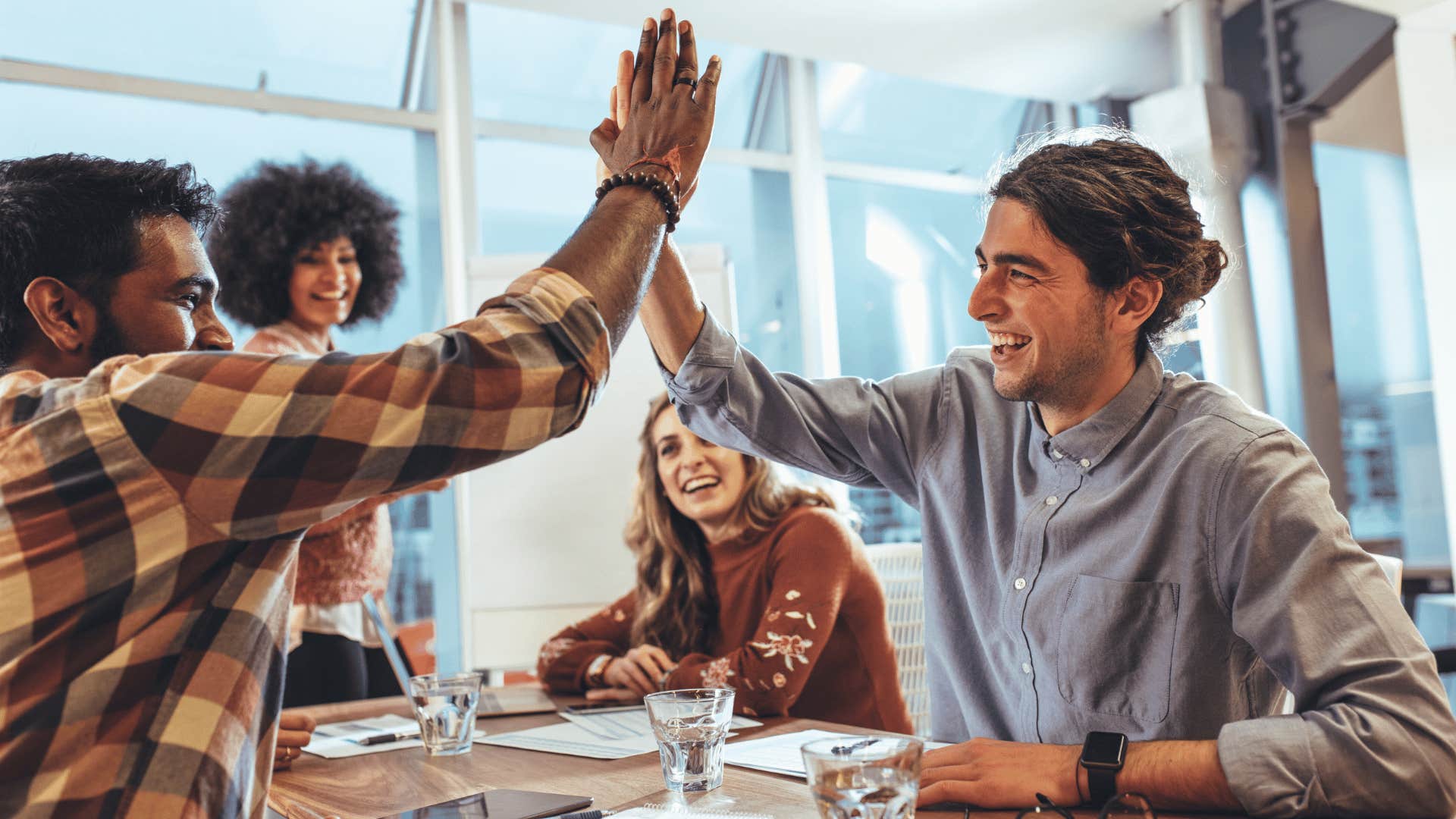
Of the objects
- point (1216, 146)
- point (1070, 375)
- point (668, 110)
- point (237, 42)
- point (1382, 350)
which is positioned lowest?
point (1070, 375)

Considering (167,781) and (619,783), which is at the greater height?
(167,781)

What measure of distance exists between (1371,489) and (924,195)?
8.15 feet

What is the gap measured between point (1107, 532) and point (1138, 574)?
8 centimetres

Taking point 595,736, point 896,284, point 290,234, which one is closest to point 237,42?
point 290,234

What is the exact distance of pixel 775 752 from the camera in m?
1.36

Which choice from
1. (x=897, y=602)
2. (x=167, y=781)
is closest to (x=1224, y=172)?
(x=897, y=602)

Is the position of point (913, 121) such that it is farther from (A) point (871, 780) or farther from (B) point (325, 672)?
(A) point (871, 780)

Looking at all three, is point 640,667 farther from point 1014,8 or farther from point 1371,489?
point 1371,489

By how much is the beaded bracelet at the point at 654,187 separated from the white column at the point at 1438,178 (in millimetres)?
3692

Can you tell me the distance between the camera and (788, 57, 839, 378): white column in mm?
5168

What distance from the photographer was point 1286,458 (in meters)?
1.26

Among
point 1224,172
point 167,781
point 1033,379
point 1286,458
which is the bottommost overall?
point 167,781

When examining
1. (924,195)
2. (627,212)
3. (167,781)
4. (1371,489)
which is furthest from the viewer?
(924,195)

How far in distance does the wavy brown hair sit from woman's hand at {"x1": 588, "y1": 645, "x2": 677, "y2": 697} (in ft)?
0.87
